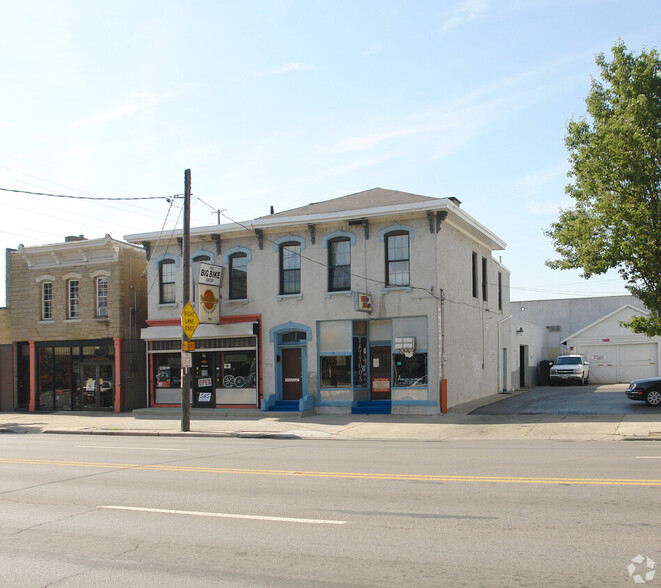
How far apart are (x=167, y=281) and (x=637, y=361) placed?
27471mm

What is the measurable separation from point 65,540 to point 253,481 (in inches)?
147

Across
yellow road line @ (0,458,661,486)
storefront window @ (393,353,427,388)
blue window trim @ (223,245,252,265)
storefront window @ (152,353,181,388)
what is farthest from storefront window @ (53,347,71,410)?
yellow road line @ (0,458,661,486)

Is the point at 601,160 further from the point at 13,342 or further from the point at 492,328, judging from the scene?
the point at 13,342

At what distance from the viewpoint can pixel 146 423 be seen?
23.8 m

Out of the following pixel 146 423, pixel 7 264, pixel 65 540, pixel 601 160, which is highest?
pixel 601 160

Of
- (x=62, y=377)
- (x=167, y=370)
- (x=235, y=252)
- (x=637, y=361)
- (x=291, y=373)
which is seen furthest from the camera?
(x=637, y=361)

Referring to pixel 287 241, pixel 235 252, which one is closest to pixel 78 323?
pixel 235 252

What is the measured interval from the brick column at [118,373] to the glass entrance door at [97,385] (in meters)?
0.46

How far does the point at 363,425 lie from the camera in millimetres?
20922

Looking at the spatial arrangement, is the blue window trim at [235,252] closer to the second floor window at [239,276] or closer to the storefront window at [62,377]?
the second floor window at [239,276]

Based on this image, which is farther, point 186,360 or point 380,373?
point 380,373

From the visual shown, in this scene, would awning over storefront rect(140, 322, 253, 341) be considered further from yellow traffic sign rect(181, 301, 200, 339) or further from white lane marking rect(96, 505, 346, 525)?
white lane marking rect(96, 505, 346, 525)

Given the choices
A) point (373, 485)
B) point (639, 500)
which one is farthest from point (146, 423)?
point (639, 500)

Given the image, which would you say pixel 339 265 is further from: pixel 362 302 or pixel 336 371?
pixel 336 371
